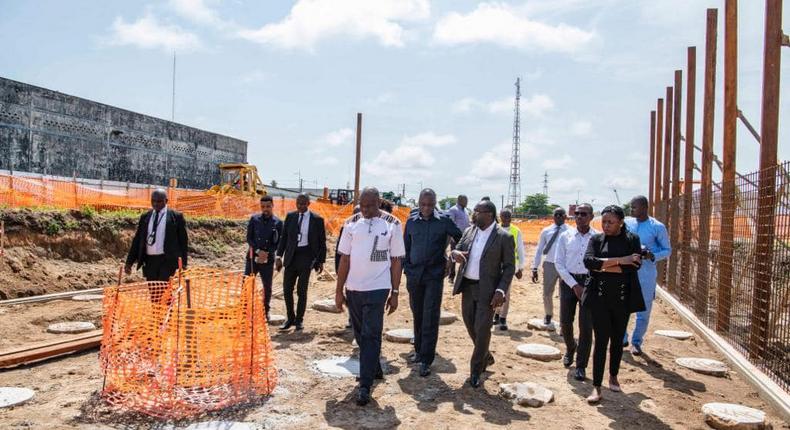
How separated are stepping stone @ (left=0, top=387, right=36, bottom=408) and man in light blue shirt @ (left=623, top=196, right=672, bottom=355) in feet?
19.7

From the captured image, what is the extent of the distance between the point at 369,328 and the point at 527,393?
1.54 metres

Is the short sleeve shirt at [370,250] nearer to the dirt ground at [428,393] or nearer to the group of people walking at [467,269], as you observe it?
the group of people walking at [467,269]

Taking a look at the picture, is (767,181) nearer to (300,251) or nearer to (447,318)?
(447,318)

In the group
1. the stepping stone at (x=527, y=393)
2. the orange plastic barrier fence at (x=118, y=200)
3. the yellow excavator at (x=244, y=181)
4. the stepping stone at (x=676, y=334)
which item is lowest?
the stepping stone at (x=676, y=334)

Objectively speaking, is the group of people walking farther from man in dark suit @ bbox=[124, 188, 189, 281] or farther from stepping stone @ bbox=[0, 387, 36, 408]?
stepping stone @ bbox=[0, 387, 36, 408]

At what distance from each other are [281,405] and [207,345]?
0.84 m

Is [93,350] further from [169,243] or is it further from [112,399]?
[112,399]

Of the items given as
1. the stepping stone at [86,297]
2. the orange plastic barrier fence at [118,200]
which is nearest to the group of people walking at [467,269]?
the stepping stone at [86,297]

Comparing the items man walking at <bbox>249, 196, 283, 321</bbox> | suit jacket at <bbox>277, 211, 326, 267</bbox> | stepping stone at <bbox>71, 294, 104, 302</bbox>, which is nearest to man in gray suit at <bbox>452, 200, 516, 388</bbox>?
suit jacket at <bbox>277, 211, 326, 267</bbox>

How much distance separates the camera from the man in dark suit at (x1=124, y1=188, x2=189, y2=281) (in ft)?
22.7

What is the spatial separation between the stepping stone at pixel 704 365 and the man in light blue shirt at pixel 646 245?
1.67 ft

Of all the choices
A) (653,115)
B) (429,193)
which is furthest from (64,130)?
(429,193)

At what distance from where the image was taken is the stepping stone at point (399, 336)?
24.5 feet

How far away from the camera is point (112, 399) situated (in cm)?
472
